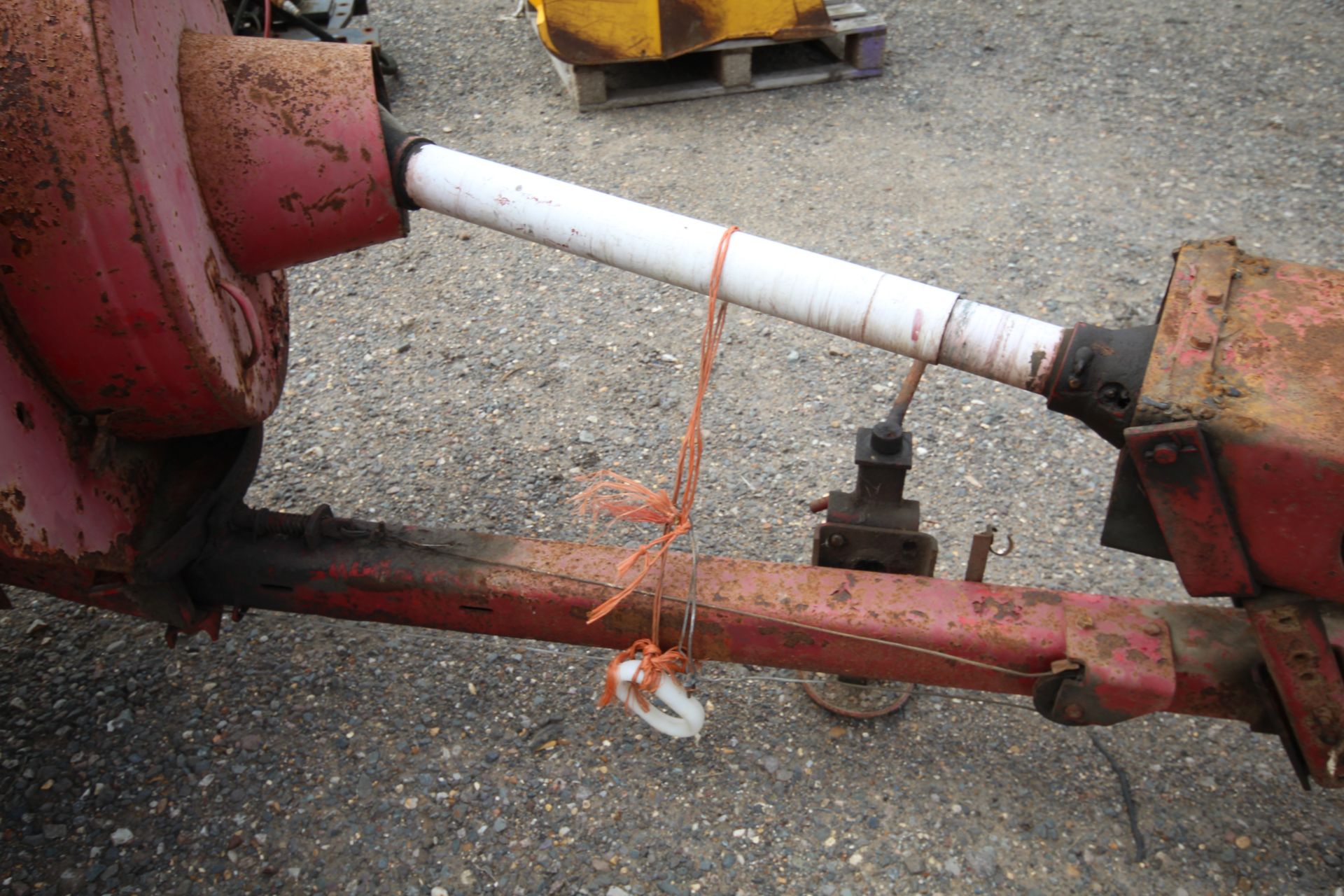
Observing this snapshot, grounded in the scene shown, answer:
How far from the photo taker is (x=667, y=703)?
6.16 feet

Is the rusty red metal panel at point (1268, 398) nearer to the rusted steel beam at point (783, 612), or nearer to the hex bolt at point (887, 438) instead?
the rusted steel beam at point (783, 612)

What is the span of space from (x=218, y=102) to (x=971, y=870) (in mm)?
2001

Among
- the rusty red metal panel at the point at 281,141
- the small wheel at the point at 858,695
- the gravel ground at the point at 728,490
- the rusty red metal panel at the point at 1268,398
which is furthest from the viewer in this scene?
the small wheel at the point at 858,695

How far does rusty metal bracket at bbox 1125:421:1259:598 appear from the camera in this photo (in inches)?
57.2

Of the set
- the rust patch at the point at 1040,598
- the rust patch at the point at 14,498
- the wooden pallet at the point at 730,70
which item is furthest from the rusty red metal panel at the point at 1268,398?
the wooden pallet at the point at 730,70

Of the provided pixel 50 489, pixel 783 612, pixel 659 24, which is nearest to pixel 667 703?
pixel 783 612

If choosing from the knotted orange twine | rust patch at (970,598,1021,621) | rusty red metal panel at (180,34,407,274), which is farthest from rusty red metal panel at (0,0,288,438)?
rust patch at (970,598,1021,621)

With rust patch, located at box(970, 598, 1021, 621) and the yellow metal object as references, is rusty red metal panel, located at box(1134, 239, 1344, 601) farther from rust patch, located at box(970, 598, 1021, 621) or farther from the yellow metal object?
the yellow metal object

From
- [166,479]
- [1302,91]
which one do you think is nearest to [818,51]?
[1302,91]

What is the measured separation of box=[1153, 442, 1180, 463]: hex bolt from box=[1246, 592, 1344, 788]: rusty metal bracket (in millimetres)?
338

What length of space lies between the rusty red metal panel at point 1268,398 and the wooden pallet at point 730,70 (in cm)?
349

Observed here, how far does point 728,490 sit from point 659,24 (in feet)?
7.85

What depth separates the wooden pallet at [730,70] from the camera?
478 centimetres

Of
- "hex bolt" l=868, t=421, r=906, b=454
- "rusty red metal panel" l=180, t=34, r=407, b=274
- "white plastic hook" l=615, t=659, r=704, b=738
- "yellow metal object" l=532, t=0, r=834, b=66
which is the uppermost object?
"rusty red metal panel" l=180, t=34, r=407, b=274
